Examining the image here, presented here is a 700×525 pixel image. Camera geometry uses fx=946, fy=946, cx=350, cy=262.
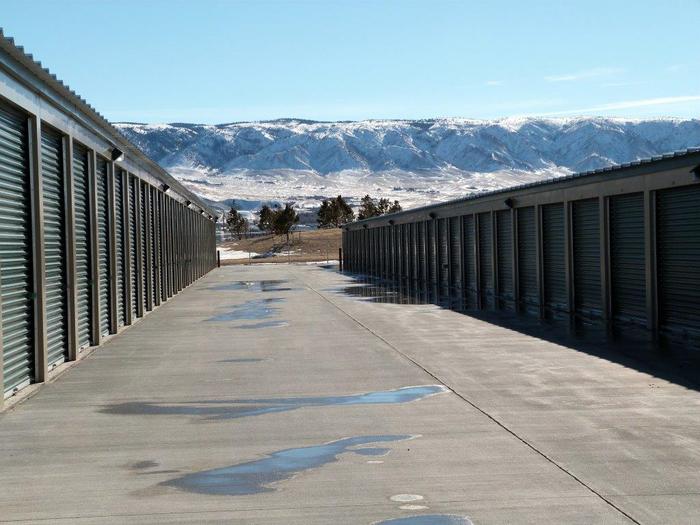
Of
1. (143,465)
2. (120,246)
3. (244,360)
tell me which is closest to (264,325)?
(120,246)

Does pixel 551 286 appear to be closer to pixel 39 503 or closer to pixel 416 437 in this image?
pixel 416 437

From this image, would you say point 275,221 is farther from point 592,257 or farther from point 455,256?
point 592,257

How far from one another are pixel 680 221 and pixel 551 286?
700cm

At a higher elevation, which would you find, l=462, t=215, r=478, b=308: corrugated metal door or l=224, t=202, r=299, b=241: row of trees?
l=224, t=202, r=299, b=241: row of trees

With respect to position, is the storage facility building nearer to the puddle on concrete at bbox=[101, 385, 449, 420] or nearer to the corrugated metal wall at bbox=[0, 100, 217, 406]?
the corrugated metal wall at bbox=[0, 100, 217, 406]

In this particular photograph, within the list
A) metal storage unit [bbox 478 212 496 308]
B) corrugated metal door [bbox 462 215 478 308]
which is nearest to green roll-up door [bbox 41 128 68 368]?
metal storage unit [bbox 478 212 496 308]

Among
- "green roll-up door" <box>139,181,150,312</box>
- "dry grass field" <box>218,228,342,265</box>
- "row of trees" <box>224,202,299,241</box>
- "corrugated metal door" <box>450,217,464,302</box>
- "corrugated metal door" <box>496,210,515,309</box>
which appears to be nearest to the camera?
"green roll-up door" <box>139,181,150,312</box>

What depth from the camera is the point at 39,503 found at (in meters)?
6.30

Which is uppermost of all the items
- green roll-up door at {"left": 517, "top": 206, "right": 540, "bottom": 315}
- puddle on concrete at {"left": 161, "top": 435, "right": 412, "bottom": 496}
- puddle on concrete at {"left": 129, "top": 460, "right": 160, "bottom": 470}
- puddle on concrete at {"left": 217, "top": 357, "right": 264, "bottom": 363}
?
green roll-up door at {"left": 517, "top": 206, "right": 540, "bottom": 315}

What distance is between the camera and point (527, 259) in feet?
81.5

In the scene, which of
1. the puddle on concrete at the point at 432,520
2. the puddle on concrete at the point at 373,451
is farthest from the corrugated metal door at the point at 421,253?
the puddle on concrete at the point at 432,520

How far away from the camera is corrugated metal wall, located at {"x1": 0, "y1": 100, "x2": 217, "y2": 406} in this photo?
424 inches

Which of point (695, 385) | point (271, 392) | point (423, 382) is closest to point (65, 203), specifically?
point (271, 392)

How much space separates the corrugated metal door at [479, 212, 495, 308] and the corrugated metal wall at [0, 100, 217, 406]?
11.2 meters
